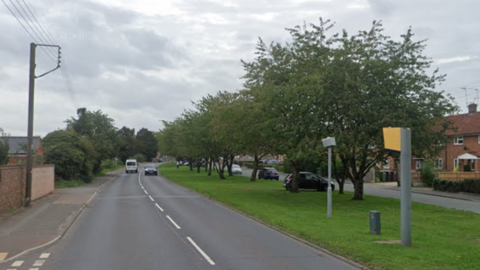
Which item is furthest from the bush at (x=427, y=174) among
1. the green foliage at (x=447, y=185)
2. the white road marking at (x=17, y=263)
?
the white road marking at (x=17, y=263)

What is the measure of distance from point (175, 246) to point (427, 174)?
36.0 m

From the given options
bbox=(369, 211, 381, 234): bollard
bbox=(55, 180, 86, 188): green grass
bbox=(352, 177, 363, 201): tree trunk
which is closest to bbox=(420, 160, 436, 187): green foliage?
bbox=(352, 177, 363, 201): tree trunk

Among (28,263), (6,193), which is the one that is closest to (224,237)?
(28,263)

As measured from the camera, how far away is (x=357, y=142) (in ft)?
76.3

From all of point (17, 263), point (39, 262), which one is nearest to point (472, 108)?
point (39, 262)

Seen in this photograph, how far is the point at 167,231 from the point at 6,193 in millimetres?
8124

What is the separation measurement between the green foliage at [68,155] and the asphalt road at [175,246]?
22188 millimetres

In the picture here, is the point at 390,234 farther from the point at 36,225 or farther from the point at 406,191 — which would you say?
the point at 36,225

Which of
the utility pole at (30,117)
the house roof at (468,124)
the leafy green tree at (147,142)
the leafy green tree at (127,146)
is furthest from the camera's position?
the leafy green tree at (147,142)

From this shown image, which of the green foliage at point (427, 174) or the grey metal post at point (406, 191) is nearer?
the grey metal post at point (406, 191)

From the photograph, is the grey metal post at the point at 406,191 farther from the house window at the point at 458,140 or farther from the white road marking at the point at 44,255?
the house window at the point at 458,140

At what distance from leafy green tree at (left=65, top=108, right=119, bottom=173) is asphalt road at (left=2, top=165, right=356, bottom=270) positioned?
38346mm

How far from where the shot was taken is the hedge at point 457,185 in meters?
34.0

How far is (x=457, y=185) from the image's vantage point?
35.9 metres
